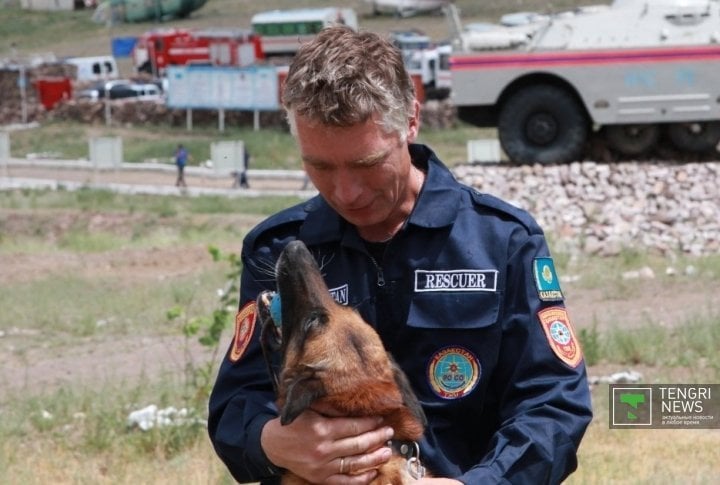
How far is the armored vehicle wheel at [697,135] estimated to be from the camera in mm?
19812

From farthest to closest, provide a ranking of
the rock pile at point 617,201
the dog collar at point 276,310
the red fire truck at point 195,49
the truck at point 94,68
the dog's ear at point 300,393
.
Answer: the truck at point 94,68 → the red fire truck at point 195,49 → the rock pile at point 617,201 → the dog collar at point 276,310 → the dog's ear at point 300,393

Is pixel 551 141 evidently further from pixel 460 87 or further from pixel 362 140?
pixel 362 140

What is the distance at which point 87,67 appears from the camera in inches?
2173

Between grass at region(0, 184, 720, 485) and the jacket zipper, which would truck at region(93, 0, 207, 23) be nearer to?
grass at region(0, 184, 720, 485)

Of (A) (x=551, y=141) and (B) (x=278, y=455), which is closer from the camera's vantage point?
(B) (x=278, y=455)

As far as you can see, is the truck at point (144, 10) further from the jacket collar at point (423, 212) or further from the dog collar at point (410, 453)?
the dog collar at point (410, 453)

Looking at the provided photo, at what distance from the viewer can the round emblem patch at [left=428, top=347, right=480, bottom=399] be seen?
10.6 ft

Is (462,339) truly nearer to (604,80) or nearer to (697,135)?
(604,80)

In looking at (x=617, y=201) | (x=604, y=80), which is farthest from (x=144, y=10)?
(x=617, y=201)

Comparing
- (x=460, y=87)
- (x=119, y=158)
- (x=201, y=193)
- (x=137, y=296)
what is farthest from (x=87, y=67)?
(x=137, y=296)

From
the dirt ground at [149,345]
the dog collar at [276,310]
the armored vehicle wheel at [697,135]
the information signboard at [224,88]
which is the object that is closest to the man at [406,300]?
the dog collar at [276,310]

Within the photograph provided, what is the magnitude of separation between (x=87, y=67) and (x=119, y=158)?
80.6 feet

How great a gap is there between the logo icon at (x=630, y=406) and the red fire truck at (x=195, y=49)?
46.4 m

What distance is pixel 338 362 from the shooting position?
10.1 ft
